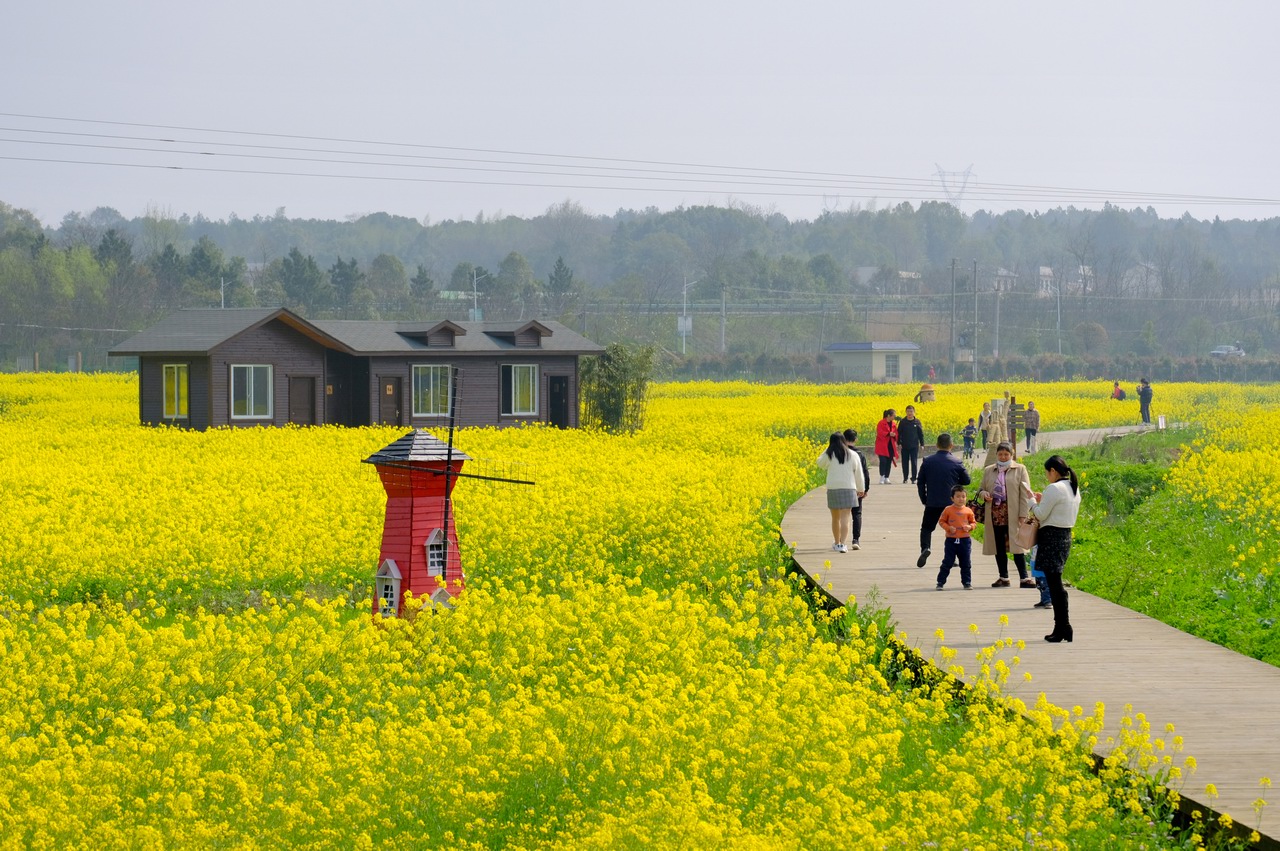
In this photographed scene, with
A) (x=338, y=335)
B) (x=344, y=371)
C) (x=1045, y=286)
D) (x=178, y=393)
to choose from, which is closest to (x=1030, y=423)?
(x=338, y=335)

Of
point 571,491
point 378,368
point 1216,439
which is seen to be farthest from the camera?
point 378,368

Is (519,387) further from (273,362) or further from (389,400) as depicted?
(273,362)

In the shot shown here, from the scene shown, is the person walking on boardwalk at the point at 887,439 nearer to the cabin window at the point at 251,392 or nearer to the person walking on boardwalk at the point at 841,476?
the person walking on boardwalk at the point at 841,476

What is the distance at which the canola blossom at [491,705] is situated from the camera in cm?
823

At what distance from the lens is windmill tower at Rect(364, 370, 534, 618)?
14117mm

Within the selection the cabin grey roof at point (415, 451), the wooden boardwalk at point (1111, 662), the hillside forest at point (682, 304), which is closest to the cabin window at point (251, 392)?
the wooden boardwalk at point (1111, 662)

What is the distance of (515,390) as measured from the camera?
46938mm

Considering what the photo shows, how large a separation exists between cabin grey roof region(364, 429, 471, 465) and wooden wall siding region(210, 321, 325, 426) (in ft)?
96.0

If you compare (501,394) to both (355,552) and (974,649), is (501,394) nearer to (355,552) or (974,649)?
(355,552)

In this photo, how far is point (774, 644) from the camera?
13.3 meters

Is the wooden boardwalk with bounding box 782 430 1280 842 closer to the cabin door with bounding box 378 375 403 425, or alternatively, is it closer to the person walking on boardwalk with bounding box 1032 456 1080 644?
the person walking on boardwalk with bounding box 1032 456 1080 644

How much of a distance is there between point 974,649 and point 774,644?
1.81m

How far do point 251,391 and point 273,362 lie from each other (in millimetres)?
1044

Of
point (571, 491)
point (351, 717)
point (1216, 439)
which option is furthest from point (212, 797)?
point (1216, 439)
